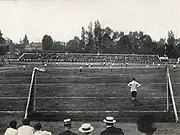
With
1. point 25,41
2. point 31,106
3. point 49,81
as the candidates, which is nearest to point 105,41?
point 25,41

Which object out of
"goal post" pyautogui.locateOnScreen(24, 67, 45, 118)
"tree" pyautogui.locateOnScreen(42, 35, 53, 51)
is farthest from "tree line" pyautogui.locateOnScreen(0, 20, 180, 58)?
"goal post" pyautogui.locateOnScreen(24, 67, 45, 118)

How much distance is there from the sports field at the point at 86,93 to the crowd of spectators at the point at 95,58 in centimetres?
40

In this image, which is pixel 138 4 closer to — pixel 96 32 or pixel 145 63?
pixel 96 32

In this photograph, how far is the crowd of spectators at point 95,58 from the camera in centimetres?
471

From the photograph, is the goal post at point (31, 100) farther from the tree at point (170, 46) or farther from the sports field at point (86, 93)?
the tree at point (170, 46)

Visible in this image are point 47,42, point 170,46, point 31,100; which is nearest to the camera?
point 47,42

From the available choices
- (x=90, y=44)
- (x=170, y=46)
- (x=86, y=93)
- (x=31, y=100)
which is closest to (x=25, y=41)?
(x=90, y=44)

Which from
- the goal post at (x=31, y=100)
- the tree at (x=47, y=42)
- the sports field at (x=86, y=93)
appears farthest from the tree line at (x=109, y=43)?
the sports field at (x=86, y=93)

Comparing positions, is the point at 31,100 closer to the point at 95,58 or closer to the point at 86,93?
the point at 86,93

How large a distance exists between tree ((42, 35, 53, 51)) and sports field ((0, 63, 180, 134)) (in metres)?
0.71

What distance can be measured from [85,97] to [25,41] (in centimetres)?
150

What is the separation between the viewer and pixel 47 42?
450 centimetres

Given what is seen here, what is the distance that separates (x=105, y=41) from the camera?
467 centimetres

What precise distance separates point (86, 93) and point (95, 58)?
1.03m
